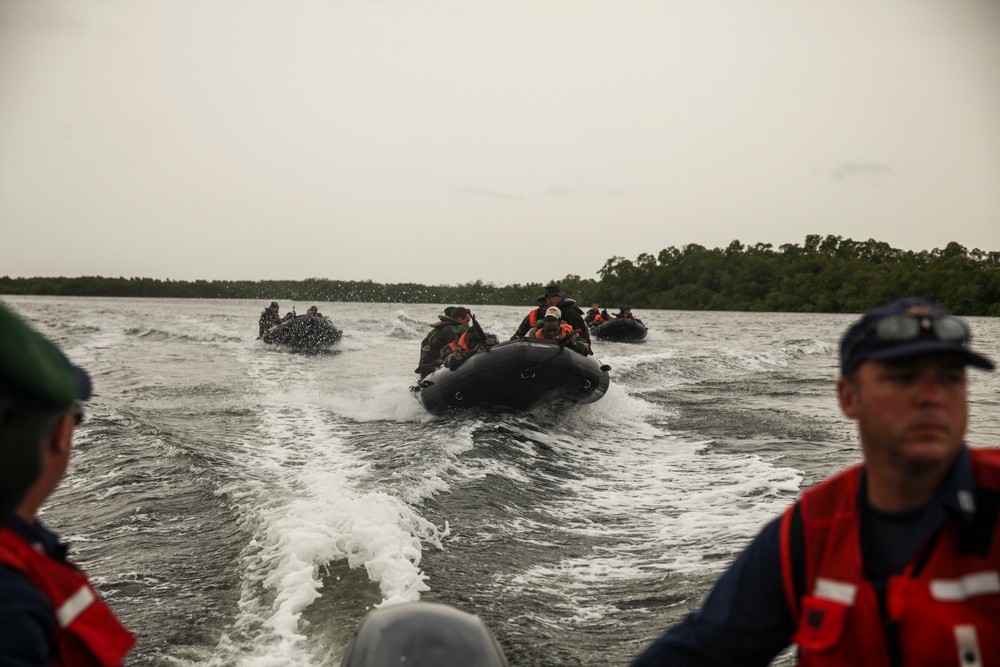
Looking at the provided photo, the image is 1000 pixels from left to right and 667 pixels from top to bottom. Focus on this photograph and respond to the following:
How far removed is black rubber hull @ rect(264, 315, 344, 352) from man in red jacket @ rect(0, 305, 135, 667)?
73.9 feet

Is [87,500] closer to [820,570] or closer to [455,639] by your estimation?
[455,639]

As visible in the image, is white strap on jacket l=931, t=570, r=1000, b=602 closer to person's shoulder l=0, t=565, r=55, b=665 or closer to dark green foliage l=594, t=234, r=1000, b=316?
person's shoulder l=0, t=565, r=55, b=665

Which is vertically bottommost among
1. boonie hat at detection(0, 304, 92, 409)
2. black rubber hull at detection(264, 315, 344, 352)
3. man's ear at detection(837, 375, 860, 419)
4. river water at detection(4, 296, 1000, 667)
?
river water at detection(4, 296, 1000, 667)

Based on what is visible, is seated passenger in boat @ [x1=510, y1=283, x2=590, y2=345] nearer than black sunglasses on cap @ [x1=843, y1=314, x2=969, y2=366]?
No

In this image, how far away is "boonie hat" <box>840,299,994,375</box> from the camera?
1.45 meters

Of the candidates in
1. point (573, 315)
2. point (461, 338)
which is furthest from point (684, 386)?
point (461, 338)

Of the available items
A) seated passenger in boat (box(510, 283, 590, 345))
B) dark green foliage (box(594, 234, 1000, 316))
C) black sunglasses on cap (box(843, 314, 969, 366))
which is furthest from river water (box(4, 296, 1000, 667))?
dark green foliage (box(594, 234, 1000, 316))

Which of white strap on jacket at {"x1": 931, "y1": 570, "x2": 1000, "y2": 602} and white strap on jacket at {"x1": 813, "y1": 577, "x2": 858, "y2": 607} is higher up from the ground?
white strap on jacket at {"x1": 931, "y1": 570, "x2": 1000, "y2": 602}

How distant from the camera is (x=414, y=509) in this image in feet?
20.9

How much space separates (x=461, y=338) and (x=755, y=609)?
9793 millimetres

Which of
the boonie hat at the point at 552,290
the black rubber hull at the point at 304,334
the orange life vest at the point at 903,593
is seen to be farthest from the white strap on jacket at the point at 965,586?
the black rubber hull at the point at 304,334

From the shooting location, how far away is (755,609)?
63.8 inches

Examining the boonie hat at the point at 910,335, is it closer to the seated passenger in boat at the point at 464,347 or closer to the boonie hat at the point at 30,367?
the boonie hat at the point at 30,367

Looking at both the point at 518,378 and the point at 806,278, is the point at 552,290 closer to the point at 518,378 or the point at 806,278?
the point at 518,378
